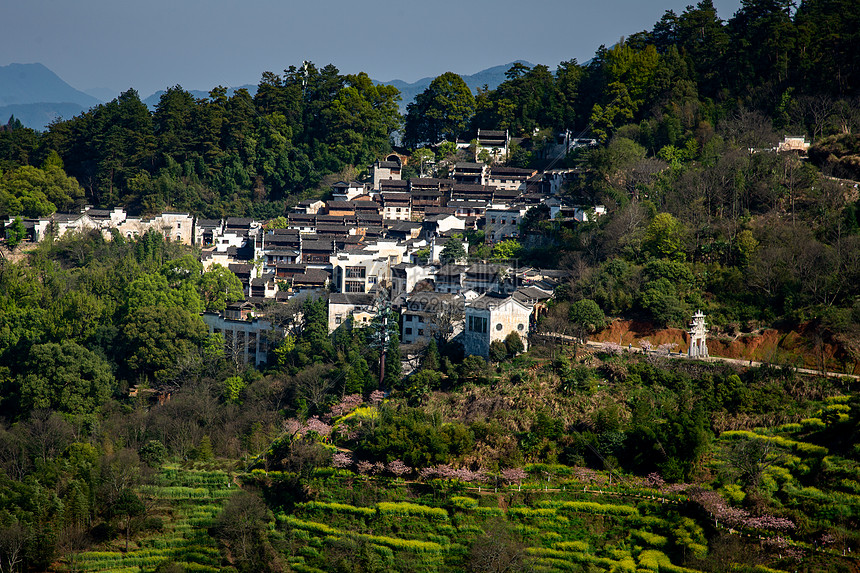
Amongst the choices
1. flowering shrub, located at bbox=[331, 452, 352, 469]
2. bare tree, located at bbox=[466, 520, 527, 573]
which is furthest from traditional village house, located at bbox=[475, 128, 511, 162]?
bare tree, located at bbox=[466, 520, 527, 573]

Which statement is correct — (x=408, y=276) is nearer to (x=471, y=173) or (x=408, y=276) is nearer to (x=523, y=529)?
(x=471, y=173)

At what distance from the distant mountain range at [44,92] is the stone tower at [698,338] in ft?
352

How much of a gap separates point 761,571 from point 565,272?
15.2 m

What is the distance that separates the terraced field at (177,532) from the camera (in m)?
24.3

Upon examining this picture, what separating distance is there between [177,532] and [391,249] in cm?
1702

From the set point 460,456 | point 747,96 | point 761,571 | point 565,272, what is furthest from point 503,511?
point 747,96

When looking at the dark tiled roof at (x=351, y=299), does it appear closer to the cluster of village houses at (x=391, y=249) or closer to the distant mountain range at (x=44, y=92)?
the cluster of village houses at (x=391, y=249)

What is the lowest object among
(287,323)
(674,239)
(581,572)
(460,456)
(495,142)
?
(581,572)

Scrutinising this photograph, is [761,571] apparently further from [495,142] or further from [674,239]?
[495,142]

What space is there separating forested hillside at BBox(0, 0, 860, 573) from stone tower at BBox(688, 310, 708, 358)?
27.4 inches

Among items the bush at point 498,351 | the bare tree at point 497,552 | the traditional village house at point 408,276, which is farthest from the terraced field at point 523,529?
the traditional village house at point 408,276

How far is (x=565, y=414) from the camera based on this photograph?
25625 mm

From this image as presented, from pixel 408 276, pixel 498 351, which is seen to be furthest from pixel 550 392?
pixel 408 276

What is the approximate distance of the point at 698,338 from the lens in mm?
27484
